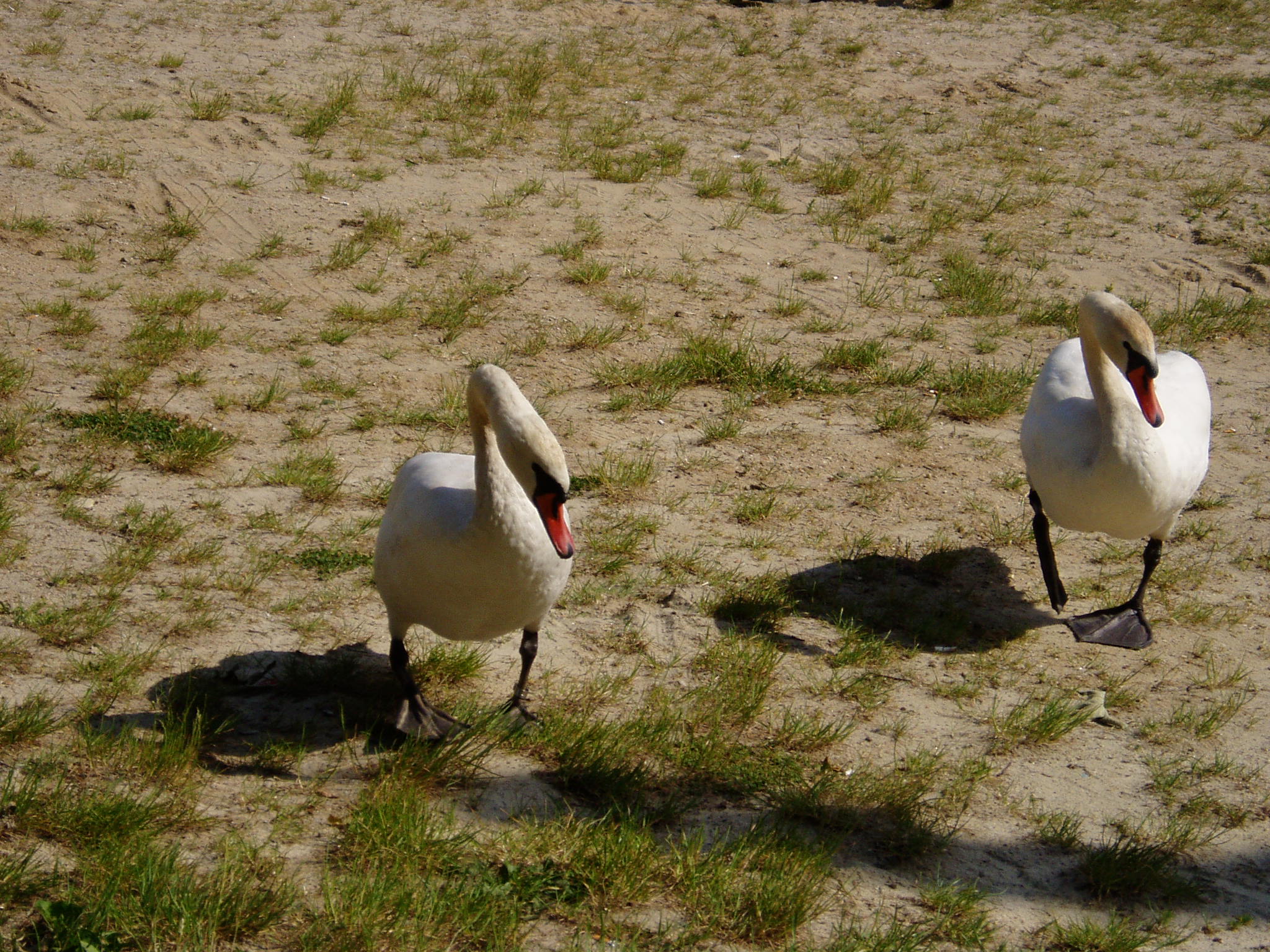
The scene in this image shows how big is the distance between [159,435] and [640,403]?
2253 millimetres

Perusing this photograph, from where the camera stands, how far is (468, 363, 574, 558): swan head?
10.1 ft

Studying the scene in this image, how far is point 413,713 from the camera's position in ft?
11.6

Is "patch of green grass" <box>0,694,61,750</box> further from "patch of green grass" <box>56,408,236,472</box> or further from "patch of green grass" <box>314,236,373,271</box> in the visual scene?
"patch of green grass" <box>314,236,373,271</box>

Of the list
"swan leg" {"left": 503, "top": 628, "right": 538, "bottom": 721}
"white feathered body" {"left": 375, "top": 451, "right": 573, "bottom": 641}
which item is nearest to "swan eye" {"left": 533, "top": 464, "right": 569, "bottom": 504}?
"white feathered body" {"left": 375, "top": 451, "right": 573, "bottom": 641}

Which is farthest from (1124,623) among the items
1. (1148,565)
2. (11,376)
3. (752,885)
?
(11,376)

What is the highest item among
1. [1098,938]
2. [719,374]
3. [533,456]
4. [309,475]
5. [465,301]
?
[533,456]

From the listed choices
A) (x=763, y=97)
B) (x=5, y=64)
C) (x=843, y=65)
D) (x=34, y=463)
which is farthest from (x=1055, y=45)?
(x=34, y=463)

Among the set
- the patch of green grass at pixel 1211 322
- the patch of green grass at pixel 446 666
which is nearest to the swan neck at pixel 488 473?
the patch of green grass at pixel 446 666

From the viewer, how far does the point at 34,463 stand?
187 inches

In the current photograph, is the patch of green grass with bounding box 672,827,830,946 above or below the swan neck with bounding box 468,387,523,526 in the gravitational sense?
below

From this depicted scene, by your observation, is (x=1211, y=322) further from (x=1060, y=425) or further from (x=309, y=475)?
(x=309, y=475)

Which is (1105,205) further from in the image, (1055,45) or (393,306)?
(393,306)

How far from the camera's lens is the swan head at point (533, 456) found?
10.1ft

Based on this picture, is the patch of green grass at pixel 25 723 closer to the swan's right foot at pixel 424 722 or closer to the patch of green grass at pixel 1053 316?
the swan's right foot at pixel 424 722
